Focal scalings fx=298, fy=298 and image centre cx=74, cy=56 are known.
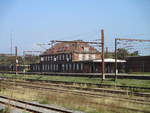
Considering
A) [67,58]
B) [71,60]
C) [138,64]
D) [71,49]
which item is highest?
[71,49]

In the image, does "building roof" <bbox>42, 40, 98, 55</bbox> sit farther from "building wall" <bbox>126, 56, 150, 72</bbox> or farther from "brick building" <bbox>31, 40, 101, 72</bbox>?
"building wall" <bbox>126, 56, 150, 72</bbox>

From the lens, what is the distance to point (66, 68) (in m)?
78.0

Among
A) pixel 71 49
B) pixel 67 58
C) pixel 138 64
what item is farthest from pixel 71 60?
pixel 138 64

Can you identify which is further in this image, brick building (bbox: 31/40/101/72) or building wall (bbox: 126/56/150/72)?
brick building (bbox: 31/40/101/72)

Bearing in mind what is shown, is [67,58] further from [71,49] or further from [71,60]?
[71,49]

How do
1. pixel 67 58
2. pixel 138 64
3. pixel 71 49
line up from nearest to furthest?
pixel 138 64 → pixel 67 58 → pixel 71 49

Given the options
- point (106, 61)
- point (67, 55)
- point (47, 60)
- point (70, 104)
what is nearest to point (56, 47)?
point (47, 60)

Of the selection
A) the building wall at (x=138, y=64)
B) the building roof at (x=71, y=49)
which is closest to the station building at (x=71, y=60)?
the building roof at (x=71, y=49)

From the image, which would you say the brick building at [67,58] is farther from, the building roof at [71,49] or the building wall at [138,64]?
the building wall at [138,64]

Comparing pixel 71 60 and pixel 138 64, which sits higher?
pixel 71 60

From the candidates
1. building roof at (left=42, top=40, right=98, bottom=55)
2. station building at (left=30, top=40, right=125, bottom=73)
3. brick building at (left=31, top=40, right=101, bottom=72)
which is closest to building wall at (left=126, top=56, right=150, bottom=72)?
station building at (left=30, top=40, right=125, bottom=73)

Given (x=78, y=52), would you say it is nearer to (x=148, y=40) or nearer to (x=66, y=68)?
(x=66, y=68)

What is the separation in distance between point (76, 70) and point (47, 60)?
1810 centimetres

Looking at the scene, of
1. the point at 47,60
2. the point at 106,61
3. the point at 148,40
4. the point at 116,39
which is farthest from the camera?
the point at 47,60
